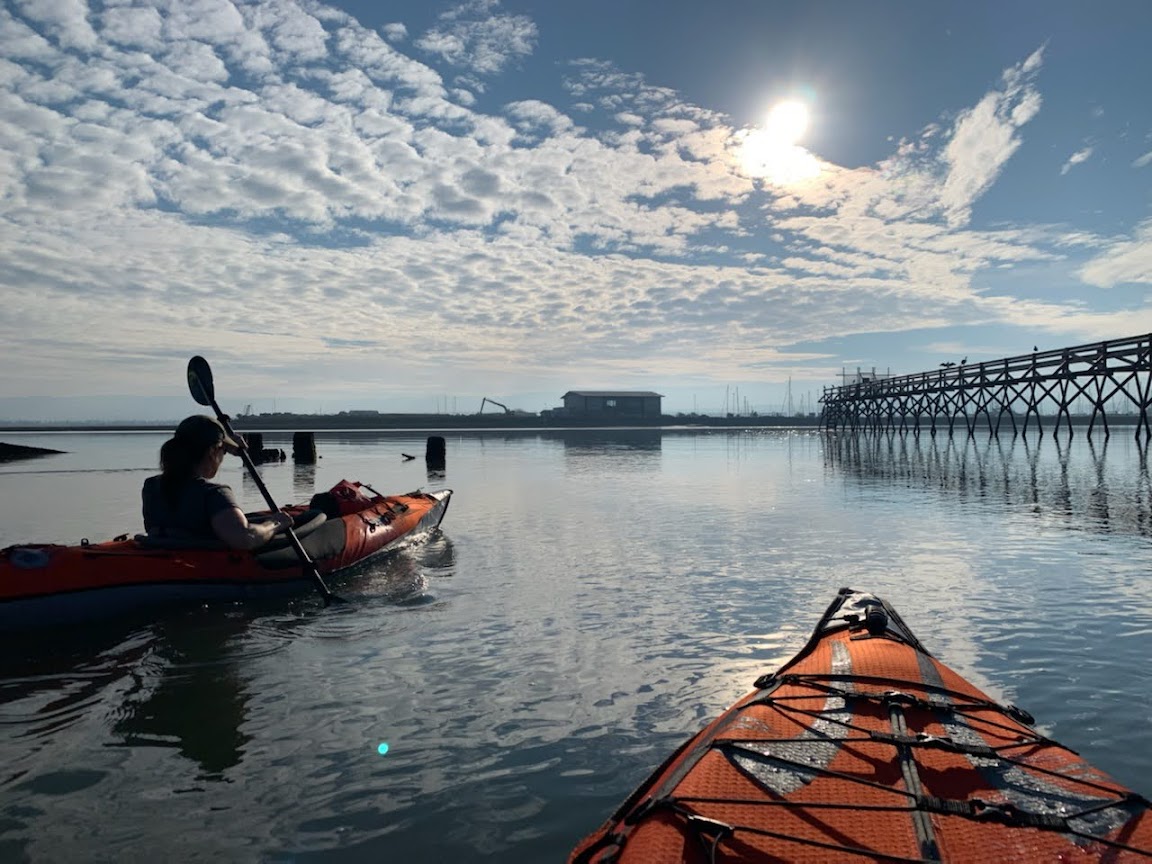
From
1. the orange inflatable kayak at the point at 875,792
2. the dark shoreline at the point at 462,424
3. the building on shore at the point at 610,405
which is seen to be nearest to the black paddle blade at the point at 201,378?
the orange inflatable kayak at the point at 875,792

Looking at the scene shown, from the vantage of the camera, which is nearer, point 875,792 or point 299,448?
point 875,792

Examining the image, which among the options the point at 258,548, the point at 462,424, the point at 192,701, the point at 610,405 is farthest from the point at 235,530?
the point at 610,405

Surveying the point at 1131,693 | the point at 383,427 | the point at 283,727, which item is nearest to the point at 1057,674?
the point at 1131,693

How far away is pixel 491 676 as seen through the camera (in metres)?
6.50

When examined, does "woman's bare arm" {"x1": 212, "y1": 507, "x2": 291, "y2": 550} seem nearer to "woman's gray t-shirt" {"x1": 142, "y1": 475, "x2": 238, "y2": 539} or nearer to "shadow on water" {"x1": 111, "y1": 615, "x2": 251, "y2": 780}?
"woman's gray t-shirt" {"x1": 142, "y1": 475, "x2": 238, "y2": 539}

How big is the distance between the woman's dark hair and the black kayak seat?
59 centimetres

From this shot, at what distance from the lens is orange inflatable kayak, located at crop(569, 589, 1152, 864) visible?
8.83 ft

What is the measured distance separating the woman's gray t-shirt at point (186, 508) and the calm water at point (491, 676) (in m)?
1.05

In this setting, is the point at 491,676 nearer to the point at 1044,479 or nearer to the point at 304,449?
the point at 1044,479

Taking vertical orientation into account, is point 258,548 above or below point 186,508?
below

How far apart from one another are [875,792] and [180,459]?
7.30 m

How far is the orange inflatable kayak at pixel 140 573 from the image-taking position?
7293 mm

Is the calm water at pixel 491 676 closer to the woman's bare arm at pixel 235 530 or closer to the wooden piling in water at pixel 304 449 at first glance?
the woman's bare arm at pixel 235 530

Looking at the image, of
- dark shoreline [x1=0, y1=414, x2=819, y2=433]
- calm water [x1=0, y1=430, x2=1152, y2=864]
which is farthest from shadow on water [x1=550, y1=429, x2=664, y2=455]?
calm water [x1=0, y1=430, x2=1152, y2=864]
